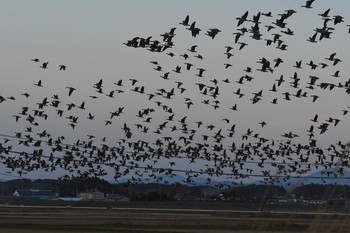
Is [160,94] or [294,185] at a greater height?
[160,94]

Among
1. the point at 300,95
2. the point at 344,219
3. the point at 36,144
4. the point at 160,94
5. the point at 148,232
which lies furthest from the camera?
the point at 36,144

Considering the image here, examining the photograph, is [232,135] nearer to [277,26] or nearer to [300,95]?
[300,95]

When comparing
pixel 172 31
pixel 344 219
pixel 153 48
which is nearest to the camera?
pixel 344 219

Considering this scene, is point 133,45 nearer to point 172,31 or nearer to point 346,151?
point 172,31

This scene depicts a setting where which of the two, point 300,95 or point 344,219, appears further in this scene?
point 300,95

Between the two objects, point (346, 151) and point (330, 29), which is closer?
point (346, 151)

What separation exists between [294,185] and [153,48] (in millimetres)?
26146

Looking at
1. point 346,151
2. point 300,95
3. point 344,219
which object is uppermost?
point 300,95

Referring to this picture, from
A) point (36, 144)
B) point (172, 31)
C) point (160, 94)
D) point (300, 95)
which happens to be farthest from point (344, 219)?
point (36, 144)

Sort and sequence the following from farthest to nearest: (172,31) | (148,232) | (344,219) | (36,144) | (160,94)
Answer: (36,144) < (148,232) < (160,94) < (172,31) < (344,219)

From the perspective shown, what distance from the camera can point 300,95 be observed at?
135 feet

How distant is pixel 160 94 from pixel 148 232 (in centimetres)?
1366

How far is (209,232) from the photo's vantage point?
184ft

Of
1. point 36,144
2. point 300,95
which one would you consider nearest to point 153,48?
point 300,95
